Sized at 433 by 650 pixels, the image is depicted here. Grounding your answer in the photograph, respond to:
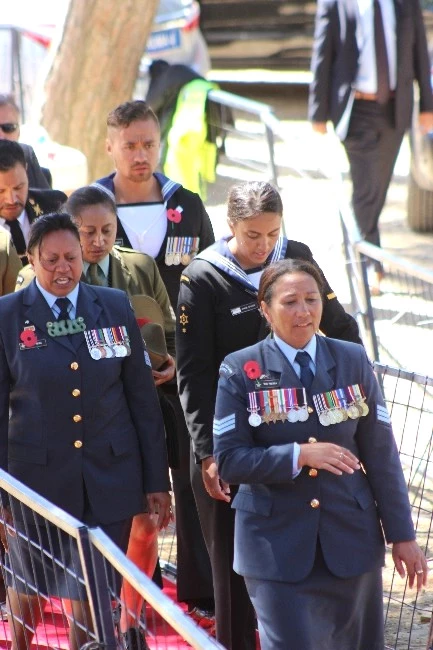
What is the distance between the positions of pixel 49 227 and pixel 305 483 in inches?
46.9

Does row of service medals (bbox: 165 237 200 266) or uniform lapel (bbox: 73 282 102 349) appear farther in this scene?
row of service medals (bbox: 165 237 200 266)

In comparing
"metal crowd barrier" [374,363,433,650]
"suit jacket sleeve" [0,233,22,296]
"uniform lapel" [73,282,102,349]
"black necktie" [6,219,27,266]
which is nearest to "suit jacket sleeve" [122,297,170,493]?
"uniform lapel" [73,282,102,349]

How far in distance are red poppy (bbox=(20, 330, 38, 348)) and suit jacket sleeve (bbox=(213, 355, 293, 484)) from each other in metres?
0.67

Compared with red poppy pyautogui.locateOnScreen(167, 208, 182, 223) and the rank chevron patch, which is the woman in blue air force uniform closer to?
the rank chevron patch

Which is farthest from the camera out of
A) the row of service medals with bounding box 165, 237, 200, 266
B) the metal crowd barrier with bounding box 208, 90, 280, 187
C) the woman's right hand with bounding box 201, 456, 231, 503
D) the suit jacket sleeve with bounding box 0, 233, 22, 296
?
the metal crowd barrier with bounding box 208, 90, 280, 187

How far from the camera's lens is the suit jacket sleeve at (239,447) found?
155 inches

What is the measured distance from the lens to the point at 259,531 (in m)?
4.03

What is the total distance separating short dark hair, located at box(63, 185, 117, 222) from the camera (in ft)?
16.4

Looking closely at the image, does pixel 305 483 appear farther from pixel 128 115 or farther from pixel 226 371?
pixel 128 115

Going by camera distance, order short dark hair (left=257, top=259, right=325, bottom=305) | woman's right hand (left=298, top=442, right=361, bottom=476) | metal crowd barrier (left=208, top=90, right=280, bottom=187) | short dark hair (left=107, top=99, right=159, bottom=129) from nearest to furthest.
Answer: woman's right hand (left=298, top=442, right=361, bottom=476) < short dark hair (left=257, top=259, right=325, bottom=305) < short dark hair (left=107, top=99, right=159, bottom=129) < metal crowd barrier (left=208, top=90, right=280, bottom=187)

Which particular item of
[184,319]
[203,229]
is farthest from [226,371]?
[203,229]

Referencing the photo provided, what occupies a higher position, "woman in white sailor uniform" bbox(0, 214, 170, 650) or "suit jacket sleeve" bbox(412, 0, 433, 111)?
"suit jacket sleeve" bbox(412, 0, 433, 111)

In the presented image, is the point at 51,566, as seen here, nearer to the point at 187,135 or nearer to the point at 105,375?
the point at 105,375

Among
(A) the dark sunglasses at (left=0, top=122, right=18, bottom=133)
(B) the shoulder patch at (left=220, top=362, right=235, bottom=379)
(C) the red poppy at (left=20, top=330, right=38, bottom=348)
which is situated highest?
(A) the dark sunglasses at (left=0, top=122, right=18, bottom=133)
